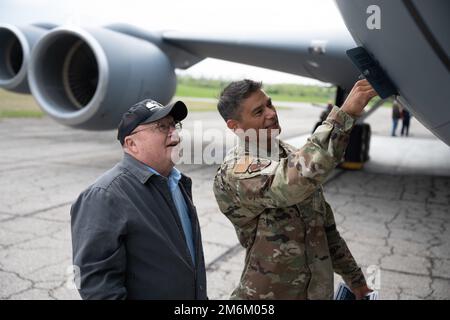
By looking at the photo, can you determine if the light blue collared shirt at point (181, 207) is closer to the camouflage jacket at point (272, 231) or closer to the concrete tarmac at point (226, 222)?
the camouflage jacket at point (272, 231)

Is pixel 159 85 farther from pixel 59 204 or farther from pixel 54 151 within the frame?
pixel 54 151

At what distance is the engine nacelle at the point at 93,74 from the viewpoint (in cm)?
621

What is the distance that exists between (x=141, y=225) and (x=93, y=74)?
6.07 meters

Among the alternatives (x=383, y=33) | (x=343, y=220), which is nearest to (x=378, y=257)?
(x=343, y=220)

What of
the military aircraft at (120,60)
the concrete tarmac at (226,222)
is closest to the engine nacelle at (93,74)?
the military aircraft at (120,60)

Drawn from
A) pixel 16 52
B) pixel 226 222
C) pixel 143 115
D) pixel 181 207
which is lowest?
pixel 226 222

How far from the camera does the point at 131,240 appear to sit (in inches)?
Result: 55.2

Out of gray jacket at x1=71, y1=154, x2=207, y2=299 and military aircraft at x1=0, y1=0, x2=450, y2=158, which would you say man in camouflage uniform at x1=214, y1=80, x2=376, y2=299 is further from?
military aircraft at x1=0, y1=0, x2=450, y2=158

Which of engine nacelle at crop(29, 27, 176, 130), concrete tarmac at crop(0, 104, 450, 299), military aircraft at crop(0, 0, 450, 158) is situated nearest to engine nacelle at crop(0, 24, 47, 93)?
military aircraft at crop(0, 0, 450, 158)

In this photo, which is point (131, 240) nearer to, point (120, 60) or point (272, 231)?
point (272, 231)

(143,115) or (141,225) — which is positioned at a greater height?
(143,115)

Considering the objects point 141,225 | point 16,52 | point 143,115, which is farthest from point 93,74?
point 141,225

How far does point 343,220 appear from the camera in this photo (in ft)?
15.8

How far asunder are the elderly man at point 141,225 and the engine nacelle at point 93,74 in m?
4.81
